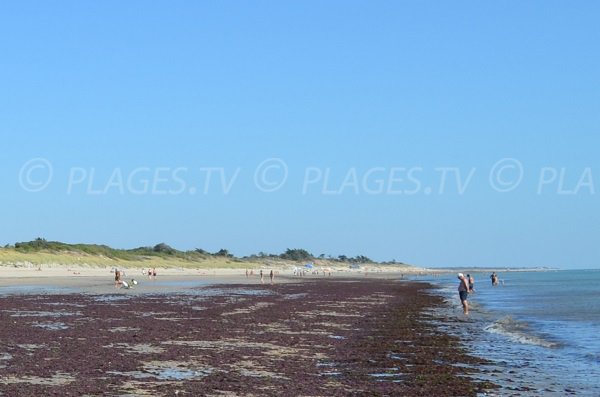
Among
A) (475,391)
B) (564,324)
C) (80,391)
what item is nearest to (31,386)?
(80,391)

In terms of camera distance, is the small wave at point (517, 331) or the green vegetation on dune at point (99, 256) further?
the green vegetation on dune at point (99, 256)

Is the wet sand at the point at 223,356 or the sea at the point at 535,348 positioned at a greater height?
the wet sand at the point at 223,356

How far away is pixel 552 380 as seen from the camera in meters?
14.4

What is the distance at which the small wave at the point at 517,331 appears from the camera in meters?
21.9

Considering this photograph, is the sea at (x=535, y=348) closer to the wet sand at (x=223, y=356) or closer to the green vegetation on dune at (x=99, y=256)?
the wet sand at (x=223, y=356)

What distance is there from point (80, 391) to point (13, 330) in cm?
988

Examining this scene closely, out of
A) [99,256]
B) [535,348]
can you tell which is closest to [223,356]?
[535,348]

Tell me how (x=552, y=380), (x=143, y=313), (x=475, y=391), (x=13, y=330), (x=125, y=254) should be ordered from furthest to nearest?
(x=125, y=254) < (x=143, y=313) < (x=13, y=330) < (x=552, y=380) < (x=475, y=391)

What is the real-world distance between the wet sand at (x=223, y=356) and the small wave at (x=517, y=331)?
2.38 meters

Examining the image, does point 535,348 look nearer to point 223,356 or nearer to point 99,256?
point 223,356

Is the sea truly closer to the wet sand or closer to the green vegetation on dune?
the wet sand

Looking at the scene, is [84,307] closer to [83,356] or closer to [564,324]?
[83,356]

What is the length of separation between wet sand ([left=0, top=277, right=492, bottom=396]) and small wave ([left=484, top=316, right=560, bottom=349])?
238 centimetres

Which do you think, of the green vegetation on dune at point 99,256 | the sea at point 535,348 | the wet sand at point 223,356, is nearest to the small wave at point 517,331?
the sea at point 535,348
